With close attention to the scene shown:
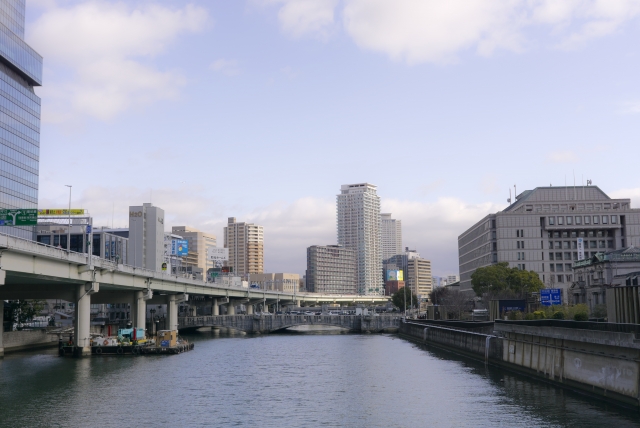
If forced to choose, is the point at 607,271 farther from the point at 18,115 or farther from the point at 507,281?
the point at 18,115

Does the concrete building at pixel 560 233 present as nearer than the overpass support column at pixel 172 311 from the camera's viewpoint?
No

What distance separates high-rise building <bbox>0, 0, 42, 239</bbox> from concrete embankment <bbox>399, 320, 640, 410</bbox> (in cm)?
10448

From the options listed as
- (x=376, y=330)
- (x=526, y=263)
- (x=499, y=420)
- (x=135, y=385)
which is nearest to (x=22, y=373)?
(x=135, y=385)

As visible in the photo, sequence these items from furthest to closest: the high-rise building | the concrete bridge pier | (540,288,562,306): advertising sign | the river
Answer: the high-rise building → (540,288,562,306): advertising sign → the concrete bridge pier → the river

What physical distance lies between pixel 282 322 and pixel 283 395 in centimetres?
10486

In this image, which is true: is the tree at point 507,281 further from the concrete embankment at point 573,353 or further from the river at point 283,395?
the concrete embankment at point 573,353

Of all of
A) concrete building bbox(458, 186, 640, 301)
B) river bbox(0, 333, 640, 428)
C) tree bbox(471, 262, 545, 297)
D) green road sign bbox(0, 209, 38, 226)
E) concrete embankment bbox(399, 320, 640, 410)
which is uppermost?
concrete building bbox(458, 186, 640, 301)

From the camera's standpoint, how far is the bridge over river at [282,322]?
6275 inches

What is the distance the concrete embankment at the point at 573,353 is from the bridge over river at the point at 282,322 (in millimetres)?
78690

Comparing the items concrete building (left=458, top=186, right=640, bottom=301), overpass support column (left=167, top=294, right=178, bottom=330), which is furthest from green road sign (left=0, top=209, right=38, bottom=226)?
concrete building (left=458, top=186, right=640, bottom=301)

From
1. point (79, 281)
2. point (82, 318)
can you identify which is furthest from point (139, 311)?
point (79, 281)

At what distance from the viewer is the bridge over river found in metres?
159

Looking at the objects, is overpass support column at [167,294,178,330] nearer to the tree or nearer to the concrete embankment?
the tree

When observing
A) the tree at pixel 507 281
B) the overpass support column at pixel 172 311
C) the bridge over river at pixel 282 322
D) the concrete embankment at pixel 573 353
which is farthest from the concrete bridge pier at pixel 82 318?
the tree at pixel 507 281
